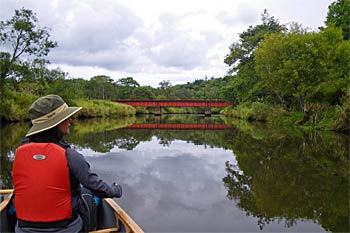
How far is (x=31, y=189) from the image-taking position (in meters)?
2.54

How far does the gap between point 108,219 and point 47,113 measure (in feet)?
5.99

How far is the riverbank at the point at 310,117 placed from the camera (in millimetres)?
18375

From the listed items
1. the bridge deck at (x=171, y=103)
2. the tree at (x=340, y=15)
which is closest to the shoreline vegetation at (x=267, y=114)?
the tree at (x=340, y=15)

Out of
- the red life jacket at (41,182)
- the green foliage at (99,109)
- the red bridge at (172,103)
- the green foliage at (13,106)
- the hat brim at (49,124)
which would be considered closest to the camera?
the red life jacket at (41,182)

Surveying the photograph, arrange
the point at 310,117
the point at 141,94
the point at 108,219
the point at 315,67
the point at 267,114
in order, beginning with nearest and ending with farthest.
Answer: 1. the point at 108,219
2. the point at 315,67
3. the point at 310,117
4. the point at 267,114
5. the point at 141,94

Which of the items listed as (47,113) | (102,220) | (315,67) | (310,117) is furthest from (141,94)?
(47,113)

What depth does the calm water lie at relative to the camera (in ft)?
16.6

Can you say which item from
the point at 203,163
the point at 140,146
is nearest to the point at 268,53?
the point at 140,146

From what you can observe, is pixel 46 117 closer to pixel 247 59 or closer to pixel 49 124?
pixel 49 124

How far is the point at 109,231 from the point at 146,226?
4.36 feet

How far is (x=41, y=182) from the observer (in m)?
2.51

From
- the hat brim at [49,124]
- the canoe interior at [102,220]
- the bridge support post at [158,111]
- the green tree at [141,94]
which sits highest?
the green tree at [141,94]

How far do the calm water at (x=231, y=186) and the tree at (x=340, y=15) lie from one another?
23594 millimetres

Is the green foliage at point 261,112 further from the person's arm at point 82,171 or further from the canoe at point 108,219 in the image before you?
the person's arm at point 82,171
